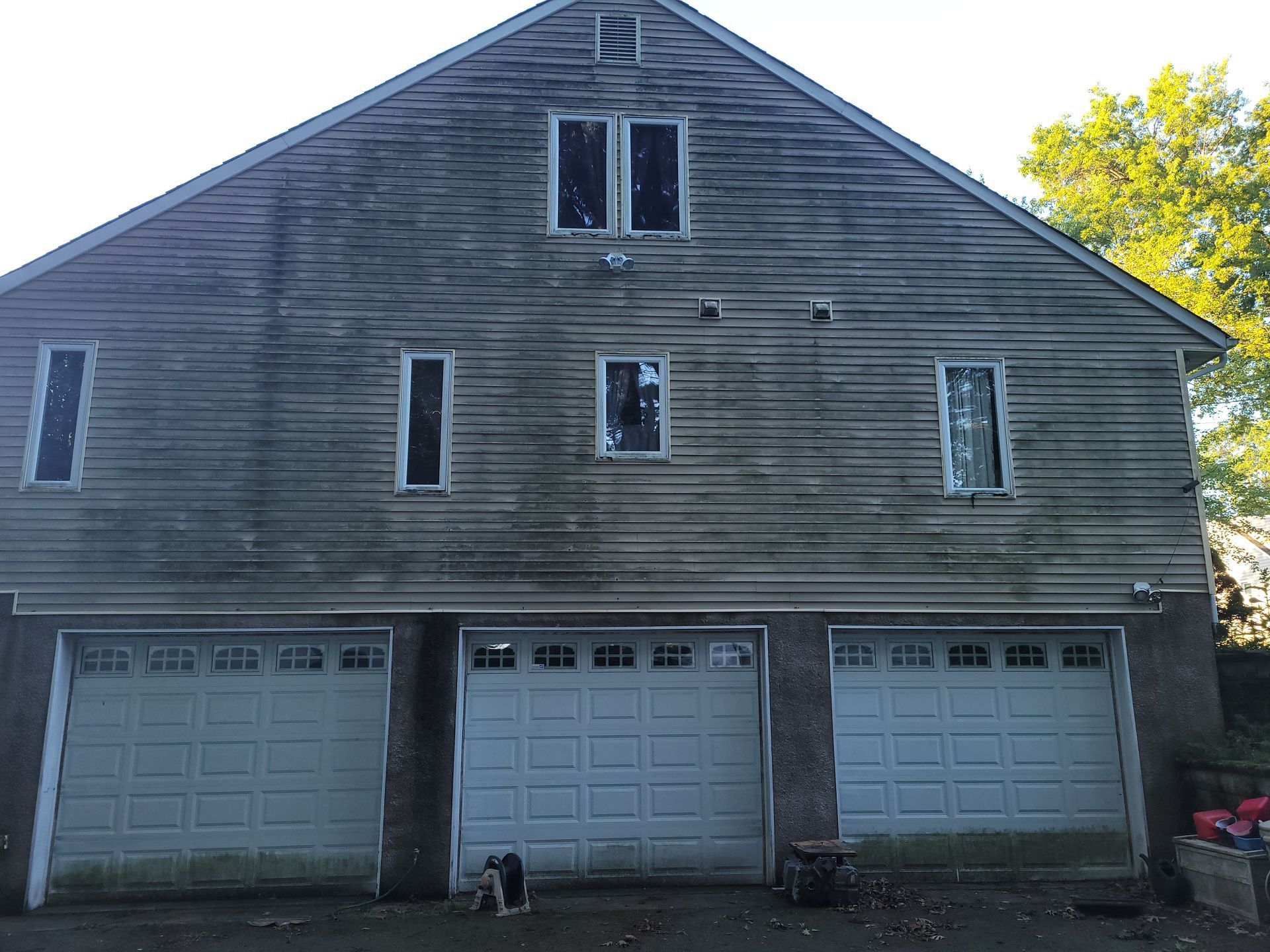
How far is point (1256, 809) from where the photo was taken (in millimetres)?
7645

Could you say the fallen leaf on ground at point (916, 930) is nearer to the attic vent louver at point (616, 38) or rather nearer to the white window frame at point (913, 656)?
the white window frame at point (913, 656)

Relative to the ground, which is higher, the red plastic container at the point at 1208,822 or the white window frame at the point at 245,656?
the white window frame at the point at 245,656

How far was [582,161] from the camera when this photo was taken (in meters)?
10.0

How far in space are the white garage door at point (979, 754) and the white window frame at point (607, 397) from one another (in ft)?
9.25

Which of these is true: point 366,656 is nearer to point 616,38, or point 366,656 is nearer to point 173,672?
point 173,672

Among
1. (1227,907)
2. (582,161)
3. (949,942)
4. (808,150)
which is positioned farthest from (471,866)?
(808,150)

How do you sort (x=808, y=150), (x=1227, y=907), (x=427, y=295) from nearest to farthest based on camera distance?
(x=1227, y=907) < (x=427, y=295) < (x=808, y=150)

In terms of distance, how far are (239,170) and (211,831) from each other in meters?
6.88

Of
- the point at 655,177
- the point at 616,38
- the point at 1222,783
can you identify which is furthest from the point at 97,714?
the point at 1222,783

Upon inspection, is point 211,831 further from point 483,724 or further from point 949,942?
point 949,942

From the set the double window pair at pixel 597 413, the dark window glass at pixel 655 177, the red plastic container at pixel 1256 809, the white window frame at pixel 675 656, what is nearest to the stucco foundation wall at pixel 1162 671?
the red plastic container at pixel 1256 809

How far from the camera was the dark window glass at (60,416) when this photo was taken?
8797 millimetres

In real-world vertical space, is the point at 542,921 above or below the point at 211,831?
below

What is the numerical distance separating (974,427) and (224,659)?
8.34m
